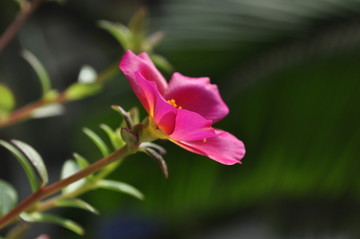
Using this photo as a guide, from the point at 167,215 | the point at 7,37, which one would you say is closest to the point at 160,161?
the point at 7,37

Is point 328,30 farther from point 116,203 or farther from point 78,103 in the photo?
point 78,103

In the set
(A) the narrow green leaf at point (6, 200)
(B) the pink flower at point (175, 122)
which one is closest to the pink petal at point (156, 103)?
(B) the pink flower at point (175, 122)

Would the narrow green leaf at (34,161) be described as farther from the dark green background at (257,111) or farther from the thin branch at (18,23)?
the dark green background at (257,111)

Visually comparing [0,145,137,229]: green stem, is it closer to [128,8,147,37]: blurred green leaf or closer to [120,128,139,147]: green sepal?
[120,128,139,147]: green sepal

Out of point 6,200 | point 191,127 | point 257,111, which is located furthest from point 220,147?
point 257,111

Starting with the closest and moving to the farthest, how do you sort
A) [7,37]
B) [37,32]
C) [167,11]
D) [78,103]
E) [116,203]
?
[7,37], [167,11], [116,203], [37,32], [78,103]

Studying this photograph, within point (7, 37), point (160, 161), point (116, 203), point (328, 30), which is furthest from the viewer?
point (116, 203)
